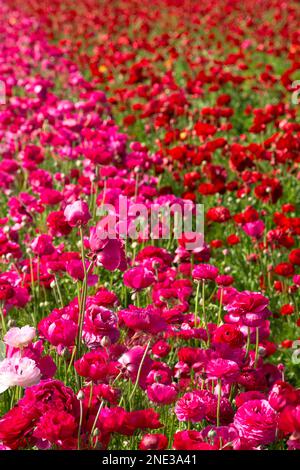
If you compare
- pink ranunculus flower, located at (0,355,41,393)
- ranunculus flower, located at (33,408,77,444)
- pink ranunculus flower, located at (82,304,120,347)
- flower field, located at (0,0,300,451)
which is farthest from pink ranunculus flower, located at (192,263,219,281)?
ranunculus flower, located at (33,408,77,444)

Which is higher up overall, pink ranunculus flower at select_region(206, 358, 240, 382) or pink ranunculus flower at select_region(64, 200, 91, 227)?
pink ranunculus flower at select_region(64, 200, 91, 227)

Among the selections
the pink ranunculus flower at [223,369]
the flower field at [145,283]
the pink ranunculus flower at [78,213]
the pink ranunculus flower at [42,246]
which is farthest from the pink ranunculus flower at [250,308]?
the pink ranunculus flower at [42,246]

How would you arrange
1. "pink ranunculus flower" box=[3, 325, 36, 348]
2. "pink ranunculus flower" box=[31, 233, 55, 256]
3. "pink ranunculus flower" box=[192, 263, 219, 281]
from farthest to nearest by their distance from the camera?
"pink ranunculus flower" box=[31, 233, 55, 256], "pink ranunculus flower" box=[192, 263, 219, 281], "pink ranunculus flower" box=[3, 325, 36, 348]

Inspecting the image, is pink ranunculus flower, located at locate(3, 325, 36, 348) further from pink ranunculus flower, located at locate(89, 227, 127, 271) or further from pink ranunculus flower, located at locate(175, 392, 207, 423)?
pink ranunculus flower, located at locate(175, 392, 207, 423)

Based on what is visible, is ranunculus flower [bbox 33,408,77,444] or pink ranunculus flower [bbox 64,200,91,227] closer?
ranunculus flower [bbox 33,408,77,444]

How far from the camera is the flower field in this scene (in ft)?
6.01

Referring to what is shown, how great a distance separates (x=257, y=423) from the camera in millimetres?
1816

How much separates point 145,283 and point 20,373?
60 cm

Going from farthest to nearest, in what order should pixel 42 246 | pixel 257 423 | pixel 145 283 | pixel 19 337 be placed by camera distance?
1. pixel 42 246
2. pixel 145 283
3. pixel 19 337
4. pixel 257 423

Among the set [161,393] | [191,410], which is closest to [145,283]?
[161,393]

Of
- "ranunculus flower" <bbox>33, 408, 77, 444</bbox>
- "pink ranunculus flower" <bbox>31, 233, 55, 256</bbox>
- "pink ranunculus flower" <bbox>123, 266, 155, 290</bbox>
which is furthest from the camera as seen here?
"pink ranunculus flower" <bbox>31, 233, 55, 256</bbox>

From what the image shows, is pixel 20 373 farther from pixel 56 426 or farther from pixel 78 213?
pixel 78 213

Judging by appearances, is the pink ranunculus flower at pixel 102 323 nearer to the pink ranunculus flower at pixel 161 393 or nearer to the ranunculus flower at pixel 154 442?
the pink ranunculus flower at pixel 161 393

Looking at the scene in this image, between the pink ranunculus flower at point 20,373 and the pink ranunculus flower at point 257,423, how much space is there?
49 cm
